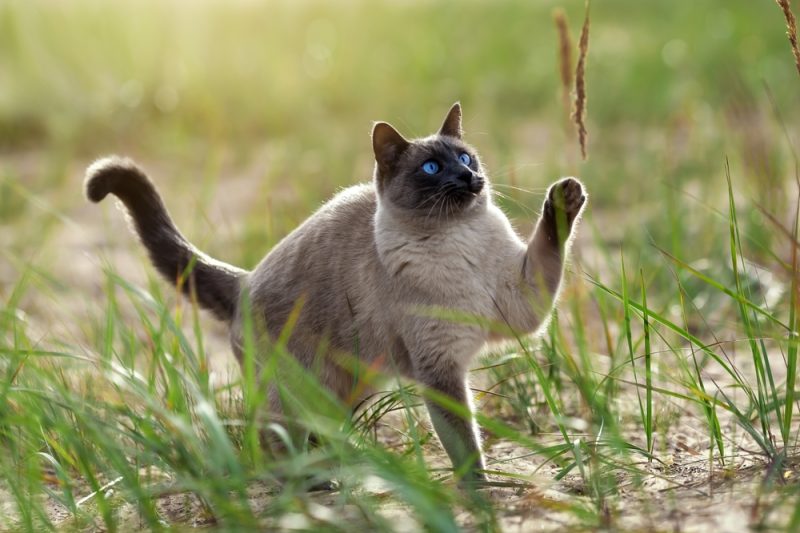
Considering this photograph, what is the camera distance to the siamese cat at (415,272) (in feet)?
7.58

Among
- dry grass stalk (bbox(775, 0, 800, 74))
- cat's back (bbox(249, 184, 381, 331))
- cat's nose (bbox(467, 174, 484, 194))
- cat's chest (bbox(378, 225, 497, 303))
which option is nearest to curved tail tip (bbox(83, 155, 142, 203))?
cat's back (bbox(249, 184, 381, 331))

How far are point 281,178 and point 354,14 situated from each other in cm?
445

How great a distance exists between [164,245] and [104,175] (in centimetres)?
26

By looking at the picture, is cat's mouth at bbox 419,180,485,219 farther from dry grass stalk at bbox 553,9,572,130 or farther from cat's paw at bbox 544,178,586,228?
dry grass stalk at bbox 553,9,572,130

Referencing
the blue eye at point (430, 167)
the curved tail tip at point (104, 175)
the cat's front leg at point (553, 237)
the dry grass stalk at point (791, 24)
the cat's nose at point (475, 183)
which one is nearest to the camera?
the dry grass stalk at point (791, 24)

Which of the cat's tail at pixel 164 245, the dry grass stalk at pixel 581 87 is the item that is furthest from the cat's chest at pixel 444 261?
the cat's tail at pixel 164 245

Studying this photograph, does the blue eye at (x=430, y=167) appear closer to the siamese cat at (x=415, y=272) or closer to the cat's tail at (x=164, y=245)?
the siamese cat at (x=415, y=272)

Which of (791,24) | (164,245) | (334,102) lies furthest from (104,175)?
(334,102)

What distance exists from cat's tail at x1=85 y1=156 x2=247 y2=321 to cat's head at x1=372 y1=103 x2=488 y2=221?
57cm

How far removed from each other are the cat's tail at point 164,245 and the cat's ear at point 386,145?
0.56m

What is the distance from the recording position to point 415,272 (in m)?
2.40

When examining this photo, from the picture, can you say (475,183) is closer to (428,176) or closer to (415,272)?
(428,176)

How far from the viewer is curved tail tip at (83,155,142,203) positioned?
2.72 meters

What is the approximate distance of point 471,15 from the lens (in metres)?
→ 10.4
